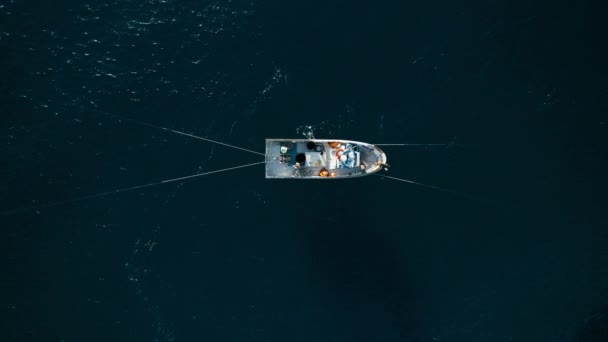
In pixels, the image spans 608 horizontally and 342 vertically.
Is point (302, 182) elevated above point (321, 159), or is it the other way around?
point (321, 159)

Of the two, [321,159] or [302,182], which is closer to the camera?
[321,159]

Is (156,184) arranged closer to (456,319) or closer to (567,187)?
(456,319)

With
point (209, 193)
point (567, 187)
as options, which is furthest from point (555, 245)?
point (209, 193)
